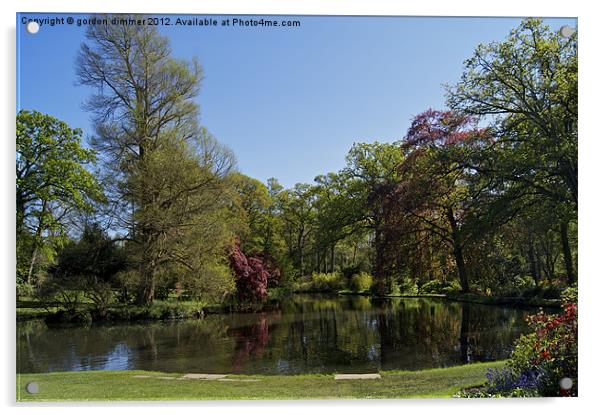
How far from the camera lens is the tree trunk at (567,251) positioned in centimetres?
716

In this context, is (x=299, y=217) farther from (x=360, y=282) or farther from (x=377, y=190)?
(x=360, y=282)

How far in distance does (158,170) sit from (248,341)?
19.2 feet

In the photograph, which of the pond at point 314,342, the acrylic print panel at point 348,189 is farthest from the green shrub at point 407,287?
the pond at point 314,342

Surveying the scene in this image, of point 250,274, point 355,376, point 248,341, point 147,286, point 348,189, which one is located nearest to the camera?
point 355,376

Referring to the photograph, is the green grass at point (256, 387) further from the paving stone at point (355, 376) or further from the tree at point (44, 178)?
the tree at point (44, 178)

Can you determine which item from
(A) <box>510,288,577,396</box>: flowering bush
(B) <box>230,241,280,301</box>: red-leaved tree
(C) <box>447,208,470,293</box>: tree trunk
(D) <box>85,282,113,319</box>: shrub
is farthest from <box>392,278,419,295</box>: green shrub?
(D) <box>85,282,113,319</box>: shrub

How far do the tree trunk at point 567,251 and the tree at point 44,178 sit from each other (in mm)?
7796

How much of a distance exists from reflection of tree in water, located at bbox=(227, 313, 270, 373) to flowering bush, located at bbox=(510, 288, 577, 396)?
12.6 ft

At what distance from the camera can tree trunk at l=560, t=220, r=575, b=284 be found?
23.5 ft

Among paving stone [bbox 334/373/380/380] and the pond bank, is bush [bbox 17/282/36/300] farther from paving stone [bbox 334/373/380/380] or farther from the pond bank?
paving stone [bbox 334/373/380/380]

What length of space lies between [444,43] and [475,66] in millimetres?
842
